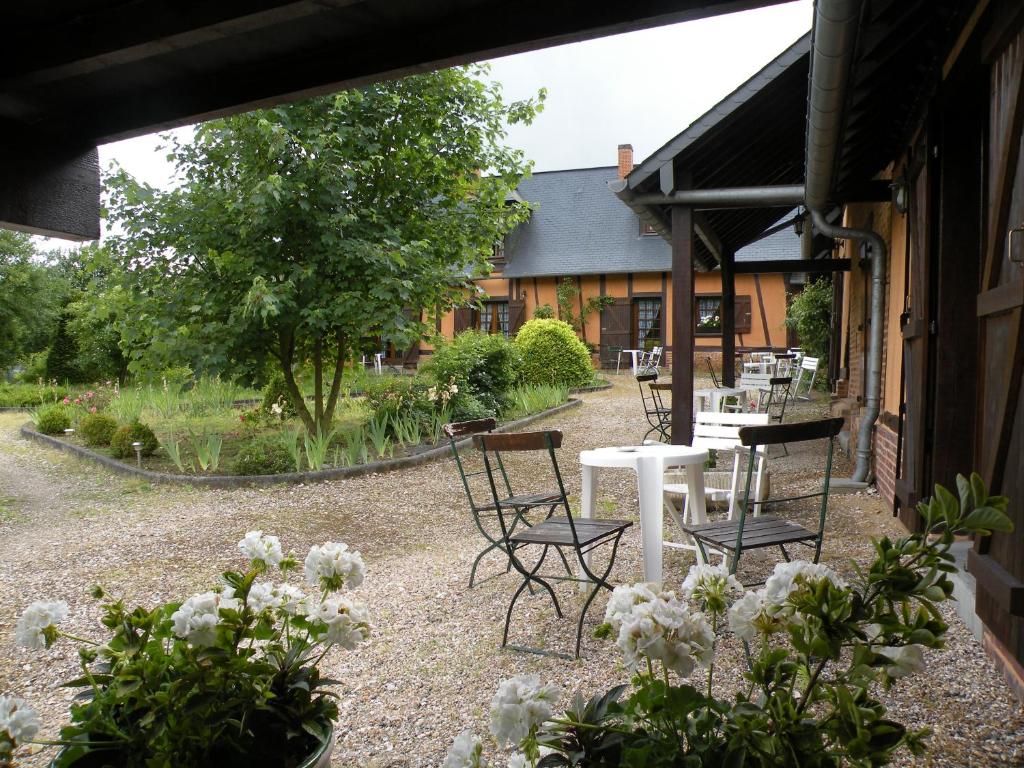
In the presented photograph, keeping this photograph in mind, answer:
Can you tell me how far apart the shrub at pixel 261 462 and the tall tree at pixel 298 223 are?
86cm

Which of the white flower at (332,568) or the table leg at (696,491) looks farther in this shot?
the table leg at (696,491)

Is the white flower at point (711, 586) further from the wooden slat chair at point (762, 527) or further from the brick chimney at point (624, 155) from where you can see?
the brick chimney at point (624, 155)

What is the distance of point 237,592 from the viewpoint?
136cm

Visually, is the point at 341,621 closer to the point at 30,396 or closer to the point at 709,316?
the point at 30,396

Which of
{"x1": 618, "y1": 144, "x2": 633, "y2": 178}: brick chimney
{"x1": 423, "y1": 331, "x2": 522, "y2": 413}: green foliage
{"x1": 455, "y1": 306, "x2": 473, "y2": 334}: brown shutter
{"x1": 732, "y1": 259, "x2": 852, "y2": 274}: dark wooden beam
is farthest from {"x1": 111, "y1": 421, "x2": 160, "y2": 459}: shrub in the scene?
{"x1": 618, "y1": 144, "x2": 633, "y2": 178}: brick chimney

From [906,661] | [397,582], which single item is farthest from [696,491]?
[906,661]

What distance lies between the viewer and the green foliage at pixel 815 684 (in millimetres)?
1045

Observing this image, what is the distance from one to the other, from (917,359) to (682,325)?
240 centimetres

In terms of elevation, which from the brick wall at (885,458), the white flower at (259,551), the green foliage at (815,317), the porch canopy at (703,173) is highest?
the porch canopy at (703,173)

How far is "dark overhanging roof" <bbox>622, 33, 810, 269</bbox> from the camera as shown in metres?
5.79

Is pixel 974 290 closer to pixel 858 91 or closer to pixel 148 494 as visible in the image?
pixel 858 91

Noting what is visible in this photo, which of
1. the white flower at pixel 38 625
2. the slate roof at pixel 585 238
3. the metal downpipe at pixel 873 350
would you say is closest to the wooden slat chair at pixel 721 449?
the metal downpipe at pixel 873 350

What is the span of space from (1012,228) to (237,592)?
2379 mm

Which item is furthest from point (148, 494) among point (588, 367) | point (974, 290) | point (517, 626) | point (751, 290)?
point (751, 290)
